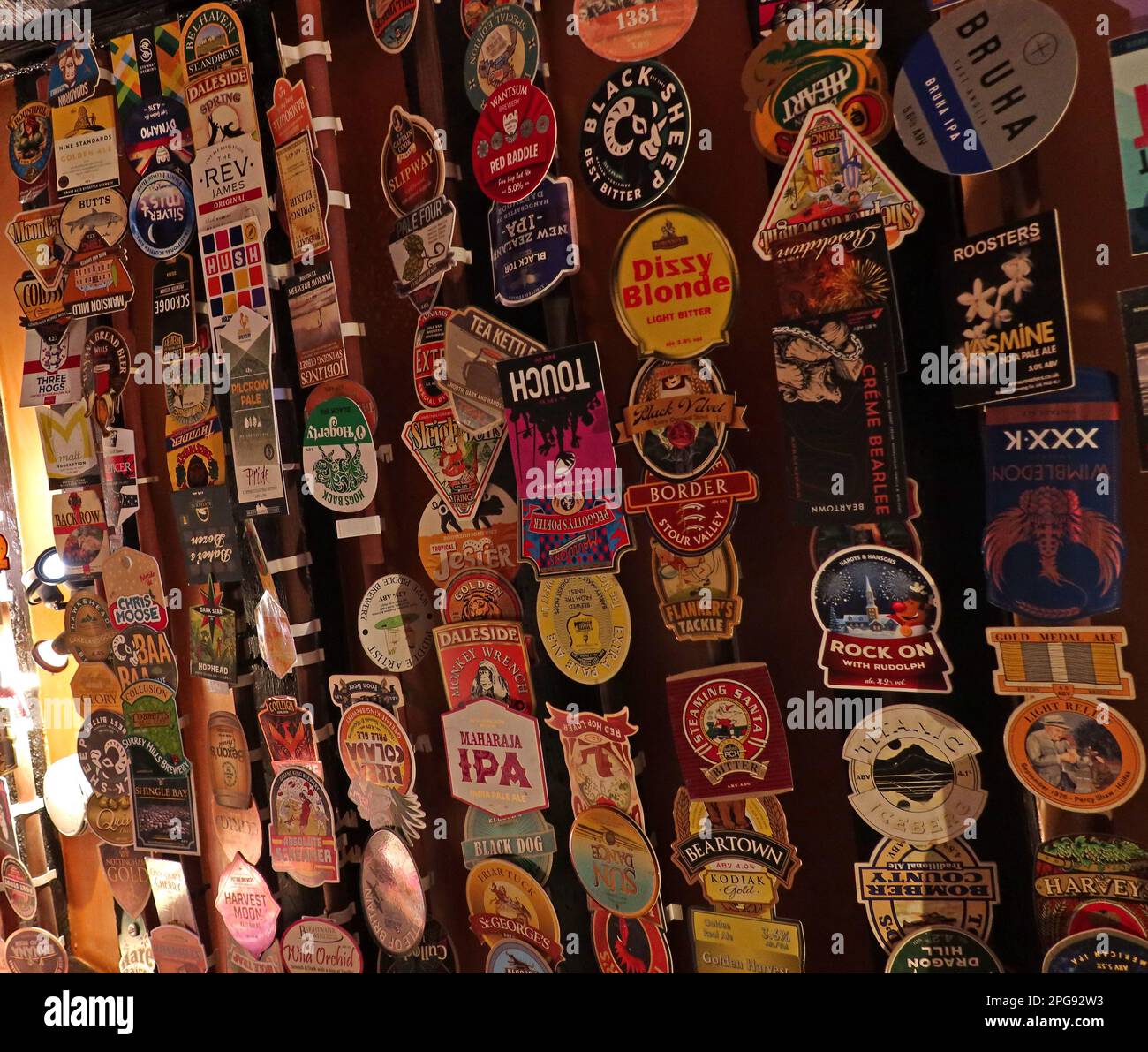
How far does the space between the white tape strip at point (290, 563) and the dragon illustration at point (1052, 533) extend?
61.4 inches

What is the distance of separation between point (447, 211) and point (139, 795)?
1.80 meters

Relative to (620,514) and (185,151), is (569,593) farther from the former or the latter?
(185,151)

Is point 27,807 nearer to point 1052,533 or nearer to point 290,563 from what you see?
point 290,563

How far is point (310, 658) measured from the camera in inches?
87.7

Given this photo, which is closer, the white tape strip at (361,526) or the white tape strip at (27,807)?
the white tape strip at (361,526)

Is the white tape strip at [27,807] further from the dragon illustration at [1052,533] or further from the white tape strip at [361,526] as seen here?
the dragon illustration at [1052,533]

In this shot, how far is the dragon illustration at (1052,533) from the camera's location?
1.50 m

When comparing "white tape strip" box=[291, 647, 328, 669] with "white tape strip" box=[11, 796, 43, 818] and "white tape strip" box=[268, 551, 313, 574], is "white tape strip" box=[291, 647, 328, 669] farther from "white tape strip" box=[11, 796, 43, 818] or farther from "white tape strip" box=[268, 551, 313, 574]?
"white tape strip" box=[11, 796, 43, 818]

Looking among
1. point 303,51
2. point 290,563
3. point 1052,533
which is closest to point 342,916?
point 290,563

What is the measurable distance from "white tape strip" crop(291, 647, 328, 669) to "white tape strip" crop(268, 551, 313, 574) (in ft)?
0.71

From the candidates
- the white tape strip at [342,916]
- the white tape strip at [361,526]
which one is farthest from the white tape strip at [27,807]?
the white tape strip at [361,526]

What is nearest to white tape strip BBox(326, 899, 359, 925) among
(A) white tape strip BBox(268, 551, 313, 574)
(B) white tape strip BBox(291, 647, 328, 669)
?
(B) white tape strip BBox(291, 647, 328, 669)

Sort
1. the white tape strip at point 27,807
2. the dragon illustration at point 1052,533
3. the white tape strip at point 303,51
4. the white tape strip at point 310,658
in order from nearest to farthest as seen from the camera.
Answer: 1. the dragon illustration at point 1052,533
2. the white tape strip at point 303,51
3. the white tape strip at point 310,658
4. the white tape strip at point 27,807

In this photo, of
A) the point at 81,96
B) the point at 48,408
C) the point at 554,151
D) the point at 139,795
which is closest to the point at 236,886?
the point at 139,795
